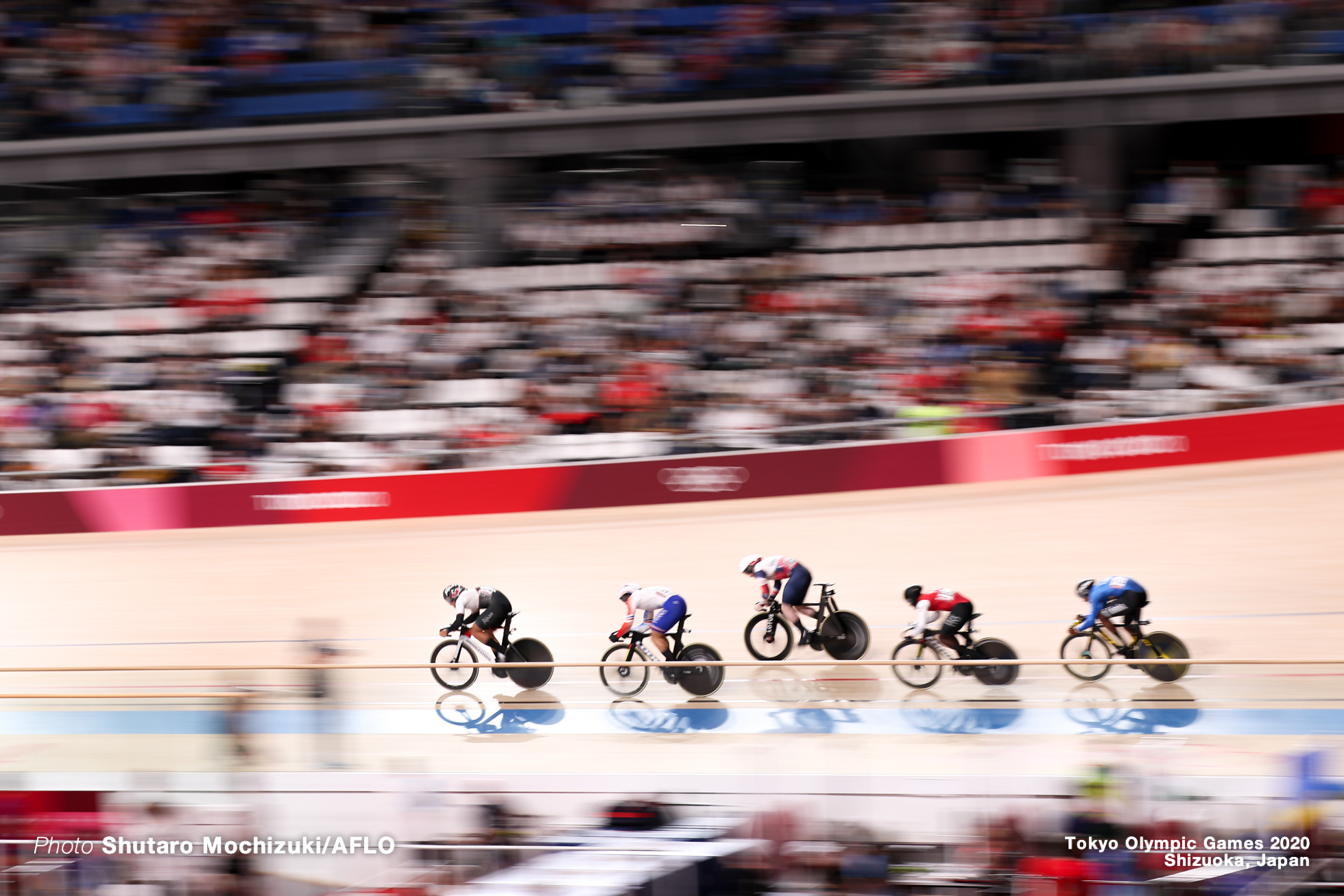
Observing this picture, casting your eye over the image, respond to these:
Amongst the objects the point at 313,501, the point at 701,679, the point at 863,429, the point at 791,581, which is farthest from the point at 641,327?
the point at 701,679

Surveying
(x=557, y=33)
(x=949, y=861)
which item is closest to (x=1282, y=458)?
(x=949, y=861)

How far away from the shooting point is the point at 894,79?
45.9 feet

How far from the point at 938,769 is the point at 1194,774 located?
3.61 feet

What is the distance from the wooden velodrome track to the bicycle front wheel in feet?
3.95

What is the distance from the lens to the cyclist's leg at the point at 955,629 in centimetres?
858

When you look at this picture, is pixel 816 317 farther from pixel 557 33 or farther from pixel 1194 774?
pixel 1194 774

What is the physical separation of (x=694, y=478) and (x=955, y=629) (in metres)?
4.23

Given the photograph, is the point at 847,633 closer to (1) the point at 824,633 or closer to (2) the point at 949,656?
(1) the point at 824,633

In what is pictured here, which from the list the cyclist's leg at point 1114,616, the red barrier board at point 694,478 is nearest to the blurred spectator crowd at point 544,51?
the red barrier board at point 694,478

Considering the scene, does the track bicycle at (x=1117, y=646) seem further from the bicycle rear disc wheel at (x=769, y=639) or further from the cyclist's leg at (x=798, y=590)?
the bicycle rear disc wheel at (x=769, y=639)

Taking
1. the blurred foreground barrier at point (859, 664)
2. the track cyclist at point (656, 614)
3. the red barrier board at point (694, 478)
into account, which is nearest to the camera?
the blurred foreground barrier at point (859, 664)

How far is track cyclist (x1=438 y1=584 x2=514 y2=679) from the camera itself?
8.95 meters

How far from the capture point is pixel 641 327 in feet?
44.9

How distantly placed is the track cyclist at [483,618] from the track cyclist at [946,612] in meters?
2.52
